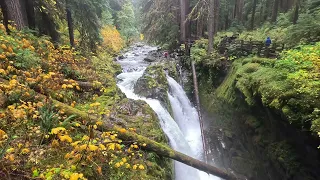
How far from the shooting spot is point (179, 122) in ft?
46.1

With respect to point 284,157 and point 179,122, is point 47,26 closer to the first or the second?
point 179,122

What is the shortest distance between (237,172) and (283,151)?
11.9 feet

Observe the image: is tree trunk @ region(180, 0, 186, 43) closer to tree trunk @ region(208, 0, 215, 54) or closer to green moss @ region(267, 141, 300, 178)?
tree trunk @ region(208, 0, 215, 54)

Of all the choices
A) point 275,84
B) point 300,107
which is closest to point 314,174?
point 300,107

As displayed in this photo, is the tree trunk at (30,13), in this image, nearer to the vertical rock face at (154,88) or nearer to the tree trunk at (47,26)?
the tree trunk at (47,26)

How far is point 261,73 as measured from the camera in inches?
381

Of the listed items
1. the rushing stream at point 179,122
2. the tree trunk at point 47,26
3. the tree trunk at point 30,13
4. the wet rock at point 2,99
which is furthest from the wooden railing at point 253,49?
the tree trunk at point 30,13

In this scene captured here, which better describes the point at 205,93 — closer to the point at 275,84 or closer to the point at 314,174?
the point at 275,84

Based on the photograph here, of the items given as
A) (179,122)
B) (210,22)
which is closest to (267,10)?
(210,22)

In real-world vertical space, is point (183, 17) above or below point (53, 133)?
above

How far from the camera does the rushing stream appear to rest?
33.1ft

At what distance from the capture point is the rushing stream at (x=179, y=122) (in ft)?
33.1

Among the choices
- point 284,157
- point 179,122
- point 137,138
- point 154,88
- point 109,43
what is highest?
point 109,43

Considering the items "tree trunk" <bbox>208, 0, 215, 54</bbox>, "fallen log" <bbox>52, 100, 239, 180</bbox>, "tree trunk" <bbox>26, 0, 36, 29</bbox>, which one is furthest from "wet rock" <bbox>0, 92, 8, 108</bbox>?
"tree trunk" <bbox>208, 0, 215, 54</bbox>
